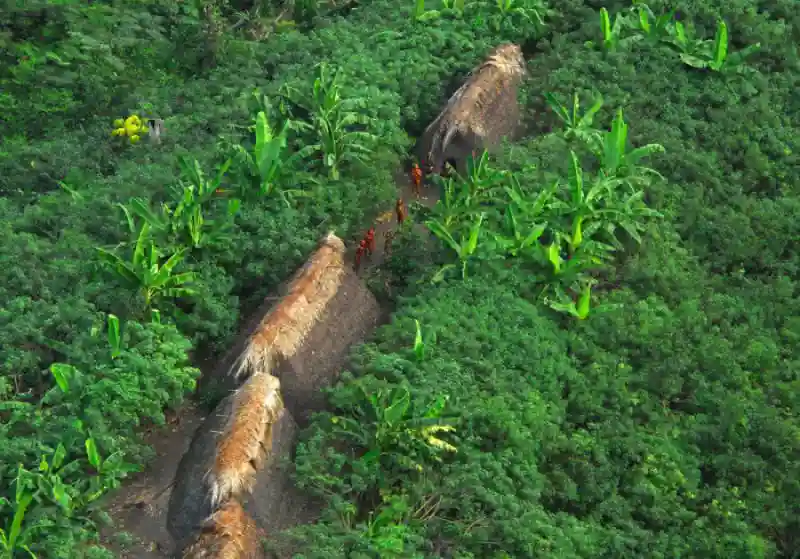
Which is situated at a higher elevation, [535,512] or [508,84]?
[508,84]

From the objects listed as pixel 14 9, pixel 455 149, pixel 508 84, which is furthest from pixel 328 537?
pixel 14 9

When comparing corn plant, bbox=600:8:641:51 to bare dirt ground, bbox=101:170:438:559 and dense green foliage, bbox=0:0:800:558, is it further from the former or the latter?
bare dirt ground, bbox=101:170:438:559

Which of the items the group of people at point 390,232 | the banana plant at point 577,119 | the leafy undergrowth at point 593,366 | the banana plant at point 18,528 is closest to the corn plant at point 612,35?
the leafy undergrowth at point 593,366

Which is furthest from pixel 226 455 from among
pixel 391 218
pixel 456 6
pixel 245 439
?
pixel 456 6

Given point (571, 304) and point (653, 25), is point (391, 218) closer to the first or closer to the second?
point (571, 304)

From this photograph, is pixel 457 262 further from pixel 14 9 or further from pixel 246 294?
pixel 14 9

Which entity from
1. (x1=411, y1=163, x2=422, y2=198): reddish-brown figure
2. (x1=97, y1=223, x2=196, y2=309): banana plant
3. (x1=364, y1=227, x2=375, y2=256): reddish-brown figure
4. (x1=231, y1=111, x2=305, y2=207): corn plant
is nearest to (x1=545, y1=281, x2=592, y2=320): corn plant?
(x1=364, y1=227, x2=375, y2=256): reddish-brown figure
